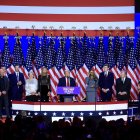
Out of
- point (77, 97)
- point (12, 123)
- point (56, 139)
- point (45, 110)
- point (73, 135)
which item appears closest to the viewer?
point (56, 139)

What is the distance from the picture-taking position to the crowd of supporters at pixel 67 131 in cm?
889

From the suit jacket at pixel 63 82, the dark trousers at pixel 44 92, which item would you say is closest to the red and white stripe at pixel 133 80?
the suit jacket at pixel 63 82

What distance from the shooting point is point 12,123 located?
1028cm

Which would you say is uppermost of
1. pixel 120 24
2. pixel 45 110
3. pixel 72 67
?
pixel 120 24

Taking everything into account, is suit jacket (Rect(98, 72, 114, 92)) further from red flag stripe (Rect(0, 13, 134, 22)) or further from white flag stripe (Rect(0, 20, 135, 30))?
red flag stripe (Rect(0, 13, 134, 22))

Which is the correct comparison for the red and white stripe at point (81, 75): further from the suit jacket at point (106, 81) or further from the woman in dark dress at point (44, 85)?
the woman in dark dress at point (44, 85)

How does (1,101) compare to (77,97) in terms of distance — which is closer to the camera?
(1,101)

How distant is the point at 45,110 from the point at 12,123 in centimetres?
581

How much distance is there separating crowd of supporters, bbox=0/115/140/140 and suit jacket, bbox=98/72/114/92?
786cm

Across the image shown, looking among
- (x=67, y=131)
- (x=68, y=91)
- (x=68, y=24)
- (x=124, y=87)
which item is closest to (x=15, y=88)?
(x=68, y=91)

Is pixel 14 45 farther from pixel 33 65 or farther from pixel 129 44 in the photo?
pixel 129 44

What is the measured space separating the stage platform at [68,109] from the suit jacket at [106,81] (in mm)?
2278

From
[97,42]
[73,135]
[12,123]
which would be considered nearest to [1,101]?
[97,42]

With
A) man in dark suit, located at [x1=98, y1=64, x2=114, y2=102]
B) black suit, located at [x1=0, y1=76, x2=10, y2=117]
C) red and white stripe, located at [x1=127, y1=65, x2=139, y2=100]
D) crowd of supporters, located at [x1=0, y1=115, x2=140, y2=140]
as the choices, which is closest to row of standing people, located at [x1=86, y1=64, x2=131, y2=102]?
man in dark suit, located at [x1=98, y1=64, x2=114, y2=102]
